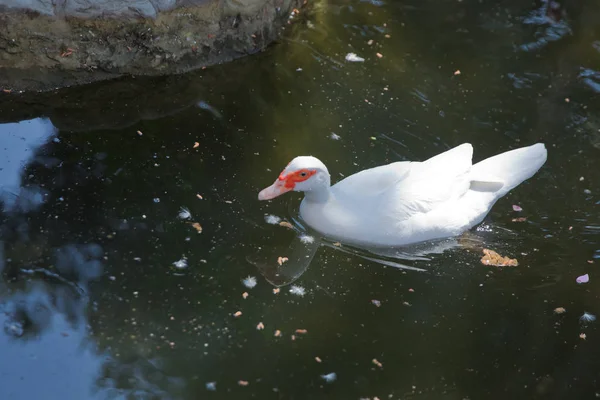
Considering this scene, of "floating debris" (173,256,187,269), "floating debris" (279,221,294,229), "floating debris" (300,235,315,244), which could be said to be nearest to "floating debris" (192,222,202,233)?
"floating debris" (173,256,187,269)

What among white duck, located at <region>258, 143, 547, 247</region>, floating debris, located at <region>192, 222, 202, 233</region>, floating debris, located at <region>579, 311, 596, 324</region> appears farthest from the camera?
white duck, located at <region>258, 143, 547, 247</region>

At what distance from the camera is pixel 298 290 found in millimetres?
4223

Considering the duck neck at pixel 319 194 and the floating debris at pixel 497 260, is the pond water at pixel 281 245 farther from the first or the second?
the duck neck at pixel 319 194

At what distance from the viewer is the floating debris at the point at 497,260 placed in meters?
4.60

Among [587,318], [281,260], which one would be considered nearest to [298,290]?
[281,260]

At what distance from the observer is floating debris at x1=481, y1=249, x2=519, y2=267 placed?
460cm

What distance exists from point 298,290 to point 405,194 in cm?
101

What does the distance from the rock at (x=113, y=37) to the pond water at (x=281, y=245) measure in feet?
0.50

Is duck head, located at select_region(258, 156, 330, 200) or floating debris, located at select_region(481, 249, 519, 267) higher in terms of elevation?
duck head, located at select_region(258, 156, 330, 200)

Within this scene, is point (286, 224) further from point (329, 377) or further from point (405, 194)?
point (329, 377)

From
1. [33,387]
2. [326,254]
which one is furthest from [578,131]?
[33,387]

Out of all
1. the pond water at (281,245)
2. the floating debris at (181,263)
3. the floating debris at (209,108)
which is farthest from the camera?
the floating debris at (209,108)

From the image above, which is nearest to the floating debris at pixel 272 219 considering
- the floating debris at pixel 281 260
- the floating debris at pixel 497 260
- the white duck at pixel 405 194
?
the white duck at pixel 405 194

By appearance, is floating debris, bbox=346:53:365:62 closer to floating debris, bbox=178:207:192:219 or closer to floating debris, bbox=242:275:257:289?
floating debris, bbox=178:207:192:219
